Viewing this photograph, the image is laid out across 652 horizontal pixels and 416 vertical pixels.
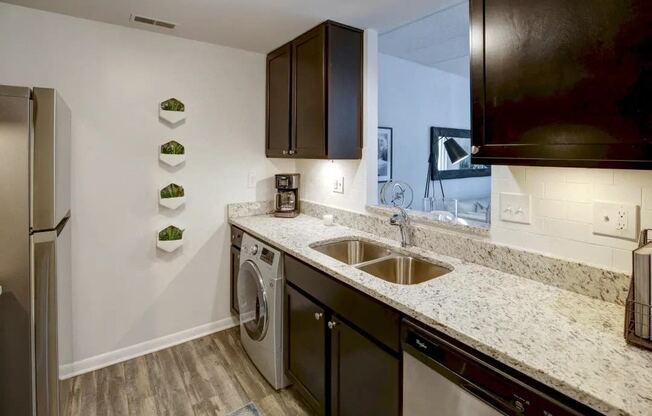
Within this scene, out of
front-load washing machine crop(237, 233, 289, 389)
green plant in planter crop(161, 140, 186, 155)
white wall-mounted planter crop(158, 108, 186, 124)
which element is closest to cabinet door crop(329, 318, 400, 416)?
front-load washing machine crop(237, 233, 289, 389)

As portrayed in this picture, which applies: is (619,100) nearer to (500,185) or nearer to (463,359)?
(500,185)

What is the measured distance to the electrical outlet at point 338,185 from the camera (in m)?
2.61

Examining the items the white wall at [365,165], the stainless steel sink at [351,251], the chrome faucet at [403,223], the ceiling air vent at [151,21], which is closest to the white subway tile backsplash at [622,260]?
the chrome faucet at [403,223]

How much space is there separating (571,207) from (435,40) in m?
2.03

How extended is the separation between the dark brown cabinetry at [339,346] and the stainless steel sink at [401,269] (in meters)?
0.31

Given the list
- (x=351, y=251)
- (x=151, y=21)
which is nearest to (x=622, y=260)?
(x=351, y=251)

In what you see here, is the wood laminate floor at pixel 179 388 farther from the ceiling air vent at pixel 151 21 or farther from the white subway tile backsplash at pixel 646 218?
the ceiling air vent at pixel 151 21

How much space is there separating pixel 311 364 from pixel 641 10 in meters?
1.82

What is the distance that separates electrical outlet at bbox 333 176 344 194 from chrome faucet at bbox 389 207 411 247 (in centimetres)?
70

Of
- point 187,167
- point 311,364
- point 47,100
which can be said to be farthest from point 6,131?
point 311,364

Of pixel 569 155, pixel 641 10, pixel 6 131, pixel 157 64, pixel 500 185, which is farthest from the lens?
pixel 157 64

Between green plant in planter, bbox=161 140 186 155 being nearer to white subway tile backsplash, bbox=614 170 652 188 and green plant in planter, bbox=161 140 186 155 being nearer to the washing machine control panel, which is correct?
the washing machine control panel

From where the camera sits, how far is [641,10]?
35.2 inches

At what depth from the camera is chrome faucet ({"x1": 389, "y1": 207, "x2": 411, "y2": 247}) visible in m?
1.96
